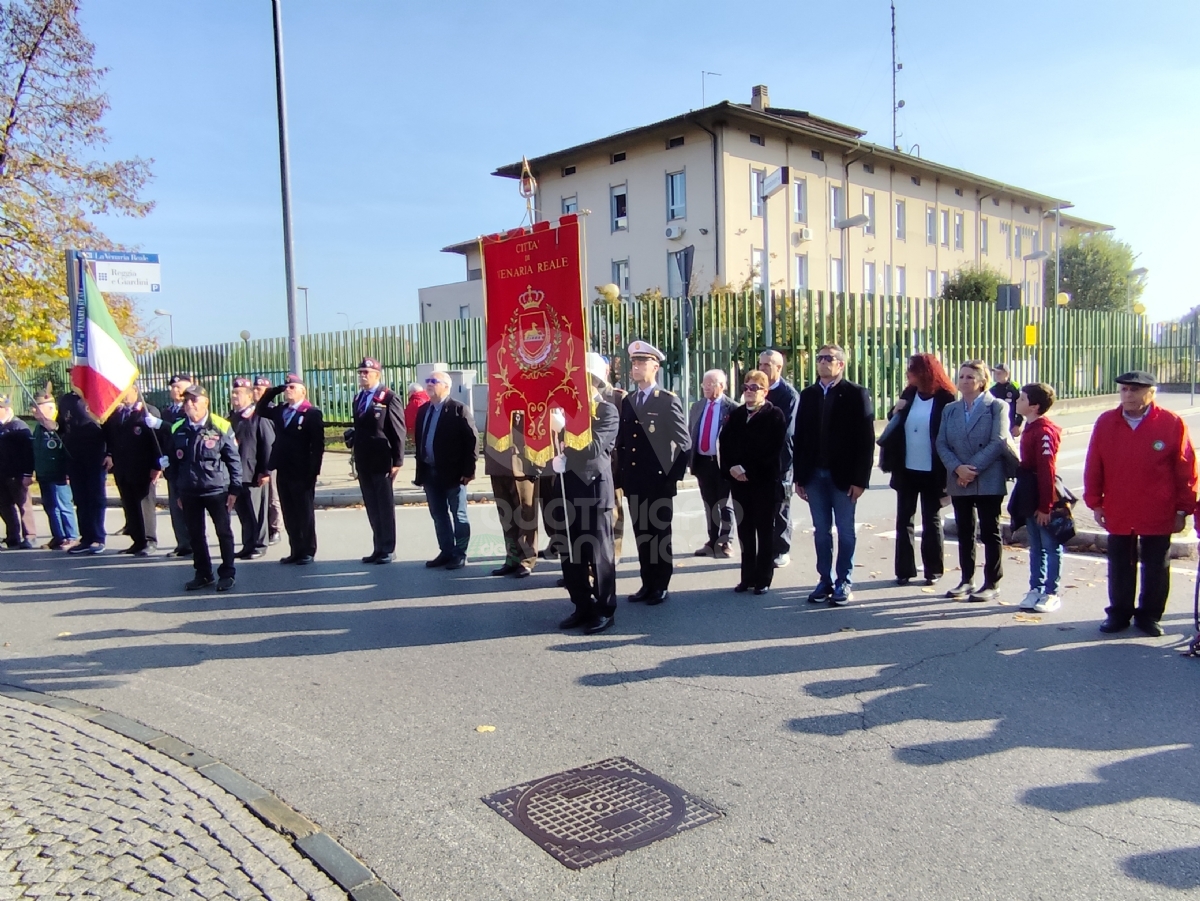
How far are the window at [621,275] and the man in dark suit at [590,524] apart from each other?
30.6 meters

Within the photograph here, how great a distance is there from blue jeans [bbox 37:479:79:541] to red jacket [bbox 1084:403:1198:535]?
10.5m

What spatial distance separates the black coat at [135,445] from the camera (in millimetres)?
9570

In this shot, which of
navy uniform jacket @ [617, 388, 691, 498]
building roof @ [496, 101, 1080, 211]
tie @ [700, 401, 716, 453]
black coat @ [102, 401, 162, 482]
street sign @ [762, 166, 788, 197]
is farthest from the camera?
building roof @ [496, 101, 1080, 211]

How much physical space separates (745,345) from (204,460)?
11.7 metres

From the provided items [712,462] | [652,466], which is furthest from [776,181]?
[652,466]

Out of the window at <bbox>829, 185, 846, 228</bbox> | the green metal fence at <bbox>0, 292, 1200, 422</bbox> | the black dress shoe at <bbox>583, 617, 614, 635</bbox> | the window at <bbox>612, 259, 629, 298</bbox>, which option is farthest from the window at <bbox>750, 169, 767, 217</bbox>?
the black dress shoe at <bbox>583, 617, 614, 635</bbox>

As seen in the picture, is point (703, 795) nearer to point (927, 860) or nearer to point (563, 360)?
point (927, 860)

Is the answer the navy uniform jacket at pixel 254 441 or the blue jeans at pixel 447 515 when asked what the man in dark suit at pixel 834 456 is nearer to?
the blue jeans at pixel 447 515

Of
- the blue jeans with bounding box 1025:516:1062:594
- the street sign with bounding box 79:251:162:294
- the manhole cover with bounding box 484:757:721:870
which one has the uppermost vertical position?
the street sign with bounding box 79:251:162:294

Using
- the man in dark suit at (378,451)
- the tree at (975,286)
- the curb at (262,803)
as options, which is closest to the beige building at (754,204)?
the tree at (975,286)

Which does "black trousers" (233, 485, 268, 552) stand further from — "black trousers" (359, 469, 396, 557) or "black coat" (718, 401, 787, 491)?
"black coat" (718, 401, 787, 491)

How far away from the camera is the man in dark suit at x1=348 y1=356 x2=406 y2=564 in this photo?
8875 millimetres

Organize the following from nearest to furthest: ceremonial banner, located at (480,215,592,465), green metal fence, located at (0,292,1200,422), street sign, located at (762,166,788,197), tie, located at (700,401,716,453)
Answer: ceremonial banner, located at (480,215,592,465), tie, located at (700,401,716,453), street sign, located at (762,166,788,197), green metal fence, located at (0,292,1200,422)

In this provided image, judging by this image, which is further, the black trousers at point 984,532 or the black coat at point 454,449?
the black coat at point 454,449
